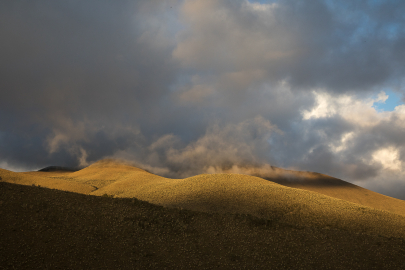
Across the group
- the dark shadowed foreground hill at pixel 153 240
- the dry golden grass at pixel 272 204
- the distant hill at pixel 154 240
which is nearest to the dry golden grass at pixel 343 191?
the dry golden grass at pixel 272 204

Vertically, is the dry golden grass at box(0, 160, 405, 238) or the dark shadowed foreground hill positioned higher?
the dry golden grass at box(0, 160, 405, 238)

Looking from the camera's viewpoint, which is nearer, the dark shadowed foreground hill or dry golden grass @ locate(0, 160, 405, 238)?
the dark shadowed foreground hill

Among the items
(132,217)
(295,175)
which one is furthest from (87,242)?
(295,175)

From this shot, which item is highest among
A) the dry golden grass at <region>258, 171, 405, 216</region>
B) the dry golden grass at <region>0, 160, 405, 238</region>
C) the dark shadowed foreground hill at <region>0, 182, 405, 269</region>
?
the dry golden grass at <region>258, 171, 405, 216</region>

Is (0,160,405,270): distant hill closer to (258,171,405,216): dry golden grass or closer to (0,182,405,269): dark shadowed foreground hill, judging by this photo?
(0,182,405,269): dark shadowed foreground hill

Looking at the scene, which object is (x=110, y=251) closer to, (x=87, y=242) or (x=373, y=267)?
(x=87, y=242)

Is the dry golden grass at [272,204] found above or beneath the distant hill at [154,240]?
above

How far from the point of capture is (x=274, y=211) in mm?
41688

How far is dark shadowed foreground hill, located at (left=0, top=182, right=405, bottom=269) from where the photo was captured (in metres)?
18.8

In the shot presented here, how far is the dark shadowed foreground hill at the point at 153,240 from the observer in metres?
18.8

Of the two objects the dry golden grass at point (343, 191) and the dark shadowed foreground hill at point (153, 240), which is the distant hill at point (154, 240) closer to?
the dark shadowed foreground hill at point (153, 240)

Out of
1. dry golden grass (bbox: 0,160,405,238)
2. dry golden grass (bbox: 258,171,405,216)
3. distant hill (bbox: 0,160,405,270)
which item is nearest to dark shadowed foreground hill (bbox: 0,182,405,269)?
distant hill (bbox: 0,160,405,270)

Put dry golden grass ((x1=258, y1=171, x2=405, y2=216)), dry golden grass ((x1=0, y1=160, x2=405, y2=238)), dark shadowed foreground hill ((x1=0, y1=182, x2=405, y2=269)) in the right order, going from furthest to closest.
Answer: dry golden grass ((x1=258, y1=171, x2=405, y2=216))
dry golden grass ((x1=0, y1=160, x2=405, y2=238))
dark shadowed foreground hill ((x1=0, y1=182, x2=405, y2=269))

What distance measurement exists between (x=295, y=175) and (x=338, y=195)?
131ft
